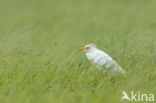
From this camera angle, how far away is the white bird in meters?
5.06

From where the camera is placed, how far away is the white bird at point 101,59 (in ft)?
16.6

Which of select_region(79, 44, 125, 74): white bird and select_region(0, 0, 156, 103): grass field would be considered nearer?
select_region(0, 0, 156, 103): grass field

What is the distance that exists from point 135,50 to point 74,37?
3.99 m

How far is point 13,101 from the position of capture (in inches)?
160

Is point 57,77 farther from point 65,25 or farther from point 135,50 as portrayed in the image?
point 65,25
